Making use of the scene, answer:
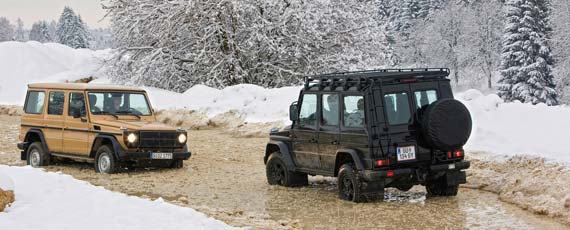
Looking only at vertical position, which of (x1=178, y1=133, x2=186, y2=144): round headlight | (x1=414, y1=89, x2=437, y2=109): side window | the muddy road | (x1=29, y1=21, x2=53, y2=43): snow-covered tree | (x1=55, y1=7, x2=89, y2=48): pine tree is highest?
(x1=29, y1=21, x2=53, y2=43): snow-covered tree

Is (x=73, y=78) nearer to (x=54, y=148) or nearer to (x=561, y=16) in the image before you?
(x=54, y=148)

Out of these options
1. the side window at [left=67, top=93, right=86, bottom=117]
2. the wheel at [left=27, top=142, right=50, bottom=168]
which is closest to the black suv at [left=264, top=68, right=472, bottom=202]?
the side window at [left=67, top=93, right=86, bottom=117]

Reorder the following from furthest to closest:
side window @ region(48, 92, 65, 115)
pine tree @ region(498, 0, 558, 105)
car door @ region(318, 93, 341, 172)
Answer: pine tree @ region(498, 0, 558, 105) < side window @ region(48, 92, 65, 115) < car door @ region(318, 93, 341, 172)

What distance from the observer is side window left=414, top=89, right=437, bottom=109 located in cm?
1157

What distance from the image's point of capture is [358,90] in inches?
452

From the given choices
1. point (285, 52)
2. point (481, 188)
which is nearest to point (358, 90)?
point (481, 188)

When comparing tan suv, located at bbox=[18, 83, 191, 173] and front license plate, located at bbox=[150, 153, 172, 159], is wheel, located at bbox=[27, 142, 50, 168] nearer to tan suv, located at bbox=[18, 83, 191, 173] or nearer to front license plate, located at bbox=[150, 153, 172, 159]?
tan suv, located at bbox=[18, 83, 191, 173]

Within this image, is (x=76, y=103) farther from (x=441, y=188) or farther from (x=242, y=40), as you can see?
(x=242, y=40)

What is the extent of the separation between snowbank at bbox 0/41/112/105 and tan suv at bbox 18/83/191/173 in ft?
77.6

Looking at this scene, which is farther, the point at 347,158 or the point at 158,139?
the point at 158,139

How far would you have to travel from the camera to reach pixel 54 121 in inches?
639

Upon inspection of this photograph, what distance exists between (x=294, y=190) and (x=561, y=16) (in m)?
52.4

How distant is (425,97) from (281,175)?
330 cm

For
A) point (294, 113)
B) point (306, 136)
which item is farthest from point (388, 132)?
point (294, 113)
